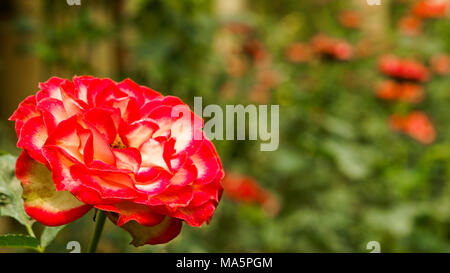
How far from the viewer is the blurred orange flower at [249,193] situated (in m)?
1.31

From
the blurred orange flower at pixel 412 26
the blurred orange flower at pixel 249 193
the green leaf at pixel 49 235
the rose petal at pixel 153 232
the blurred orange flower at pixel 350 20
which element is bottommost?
the blurred orange flower at pixel 249 193

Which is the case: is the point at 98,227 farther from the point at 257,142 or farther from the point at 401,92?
the point at 401,92

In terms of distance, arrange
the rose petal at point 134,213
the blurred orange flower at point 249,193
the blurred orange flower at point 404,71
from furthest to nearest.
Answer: the blurred orange flower at point 404,71
the blurred orange flower at point 249,193
the rose petal at point 134,213

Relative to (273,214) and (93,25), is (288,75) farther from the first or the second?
(93,25)

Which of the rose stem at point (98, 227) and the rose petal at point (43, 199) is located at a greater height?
the rose petal at point (43, 199)

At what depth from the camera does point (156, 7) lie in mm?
1132

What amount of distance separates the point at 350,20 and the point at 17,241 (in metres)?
1.95

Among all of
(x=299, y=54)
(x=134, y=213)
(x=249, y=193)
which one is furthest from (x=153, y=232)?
(x=299, y=54)

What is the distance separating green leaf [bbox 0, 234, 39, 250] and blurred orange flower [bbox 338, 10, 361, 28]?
193 cm

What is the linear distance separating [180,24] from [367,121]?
911mm

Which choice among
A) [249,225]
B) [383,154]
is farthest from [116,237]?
[383,154]

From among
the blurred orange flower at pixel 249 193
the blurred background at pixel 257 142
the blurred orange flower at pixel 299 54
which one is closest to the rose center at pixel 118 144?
the blurred background at pixel 257 142

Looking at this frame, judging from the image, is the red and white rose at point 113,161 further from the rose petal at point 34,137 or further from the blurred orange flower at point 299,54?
the blurred orange flower at point 299,54

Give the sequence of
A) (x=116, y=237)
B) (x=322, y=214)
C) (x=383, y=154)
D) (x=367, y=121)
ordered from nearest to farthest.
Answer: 1. (x=116, y=237)
2. (x=322, y=214)
3. (x=383, y=154)
4. (x=367, y=121)
